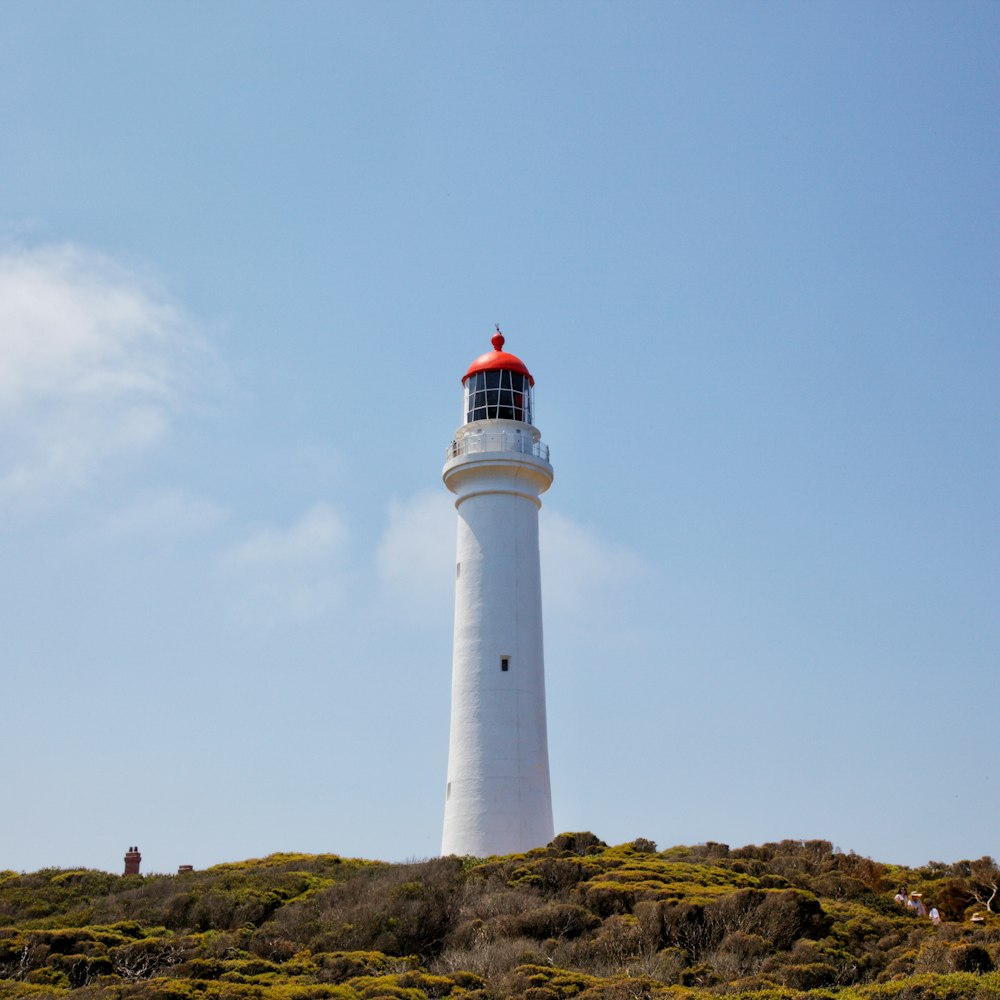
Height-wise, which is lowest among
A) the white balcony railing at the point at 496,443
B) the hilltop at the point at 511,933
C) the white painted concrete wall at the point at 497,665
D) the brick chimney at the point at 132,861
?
the hilltop at the point at 511,933

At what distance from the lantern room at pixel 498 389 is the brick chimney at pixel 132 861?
13.5 metres

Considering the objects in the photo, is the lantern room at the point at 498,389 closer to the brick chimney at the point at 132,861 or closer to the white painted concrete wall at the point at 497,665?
the white painted concrete wall at the point at 497,665

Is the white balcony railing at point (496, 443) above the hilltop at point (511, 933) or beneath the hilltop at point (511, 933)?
above

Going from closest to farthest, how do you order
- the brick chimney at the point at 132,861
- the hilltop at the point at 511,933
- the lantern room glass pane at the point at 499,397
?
the hilltop at the point at 511,933, the brick chimney at the point at 132,861, the lantern room glass pane at the point at 499,397

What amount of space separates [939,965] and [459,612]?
50.3 ft

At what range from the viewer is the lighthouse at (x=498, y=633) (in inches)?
1064

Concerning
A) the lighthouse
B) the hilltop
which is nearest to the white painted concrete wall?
the lighthouse

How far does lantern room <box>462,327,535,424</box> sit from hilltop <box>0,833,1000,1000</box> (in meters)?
11.9

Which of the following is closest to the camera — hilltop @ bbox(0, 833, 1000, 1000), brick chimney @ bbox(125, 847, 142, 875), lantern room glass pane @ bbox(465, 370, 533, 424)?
hilltop @ bbox(0, 833, 1000, 1000)

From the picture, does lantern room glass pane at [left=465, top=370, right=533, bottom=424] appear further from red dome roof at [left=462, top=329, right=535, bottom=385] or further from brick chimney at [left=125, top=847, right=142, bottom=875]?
brick chimney at [left=125, top=847, right=142, bottom=875]

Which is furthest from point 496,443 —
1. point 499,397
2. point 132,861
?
point 132,861

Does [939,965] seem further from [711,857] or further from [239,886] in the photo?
[239,886]

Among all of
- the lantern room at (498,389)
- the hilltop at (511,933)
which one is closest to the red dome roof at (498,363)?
the lantern room at (498,389)

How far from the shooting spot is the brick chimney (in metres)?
26.0
